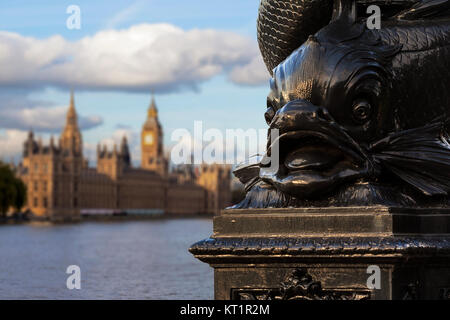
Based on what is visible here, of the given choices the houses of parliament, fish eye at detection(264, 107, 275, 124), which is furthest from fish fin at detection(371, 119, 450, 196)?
the houses of parliament

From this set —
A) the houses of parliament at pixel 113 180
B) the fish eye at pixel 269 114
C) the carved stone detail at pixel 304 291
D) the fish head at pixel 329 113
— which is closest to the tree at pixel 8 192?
the houses of parliament at pixel 113 180

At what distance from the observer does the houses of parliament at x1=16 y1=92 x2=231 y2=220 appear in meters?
98.4

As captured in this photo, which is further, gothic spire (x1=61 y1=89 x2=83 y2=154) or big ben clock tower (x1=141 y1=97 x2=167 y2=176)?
big ben clock tower (x1=141 y1=97 x2=167 y2=176)

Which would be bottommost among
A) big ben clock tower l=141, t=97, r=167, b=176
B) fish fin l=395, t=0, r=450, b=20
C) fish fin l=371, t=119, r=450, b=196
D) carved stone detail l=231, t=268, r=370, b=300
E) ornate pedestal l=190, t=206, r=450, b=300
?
carved stone detail l=231, t=268, r=370, b=300

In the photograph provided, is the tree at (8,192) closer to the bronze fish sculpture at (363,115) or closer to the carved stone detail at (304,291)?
the bronze fish sculpture at (363,115)

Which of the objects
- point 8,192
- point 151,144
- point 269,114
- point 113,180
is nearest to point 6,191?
point 8,192

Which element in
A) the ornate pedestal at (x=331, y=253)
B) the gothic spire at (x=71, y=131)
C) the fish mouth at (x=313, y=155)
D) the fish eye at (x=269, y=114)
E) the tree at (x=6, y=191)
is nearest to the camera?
the ornate pedestal at (x=331, y=253)

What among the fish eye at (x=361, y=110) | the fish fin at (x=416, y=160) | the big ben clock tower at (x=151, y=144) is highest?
the big ben clock tower at (x=151, y=144)

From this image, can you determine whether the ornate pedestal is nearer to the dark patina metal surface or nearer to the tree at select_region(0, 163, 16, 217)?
the dark patina metal surface

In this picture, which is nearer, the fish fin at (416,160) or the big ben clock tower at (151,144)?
the fish fin at (416,160)

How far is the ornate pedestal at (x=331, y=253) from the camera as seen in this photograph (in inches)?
107

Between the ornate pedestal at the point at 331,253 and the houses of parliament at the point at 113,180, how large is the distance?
9366 cm

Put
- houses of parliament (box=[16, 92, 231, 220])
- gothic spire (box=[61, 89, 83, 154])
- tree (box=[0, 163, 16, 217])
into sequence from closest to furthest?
tree (box=[0, 163, 16, 217]), houses of parliament (box=[16, 92, 231, 220]), gothic spire (box=[61, 89, 83, 154])

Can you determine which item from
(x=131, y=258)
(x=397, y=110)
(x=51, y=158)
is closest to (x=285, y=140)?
(x=397, y=110)
